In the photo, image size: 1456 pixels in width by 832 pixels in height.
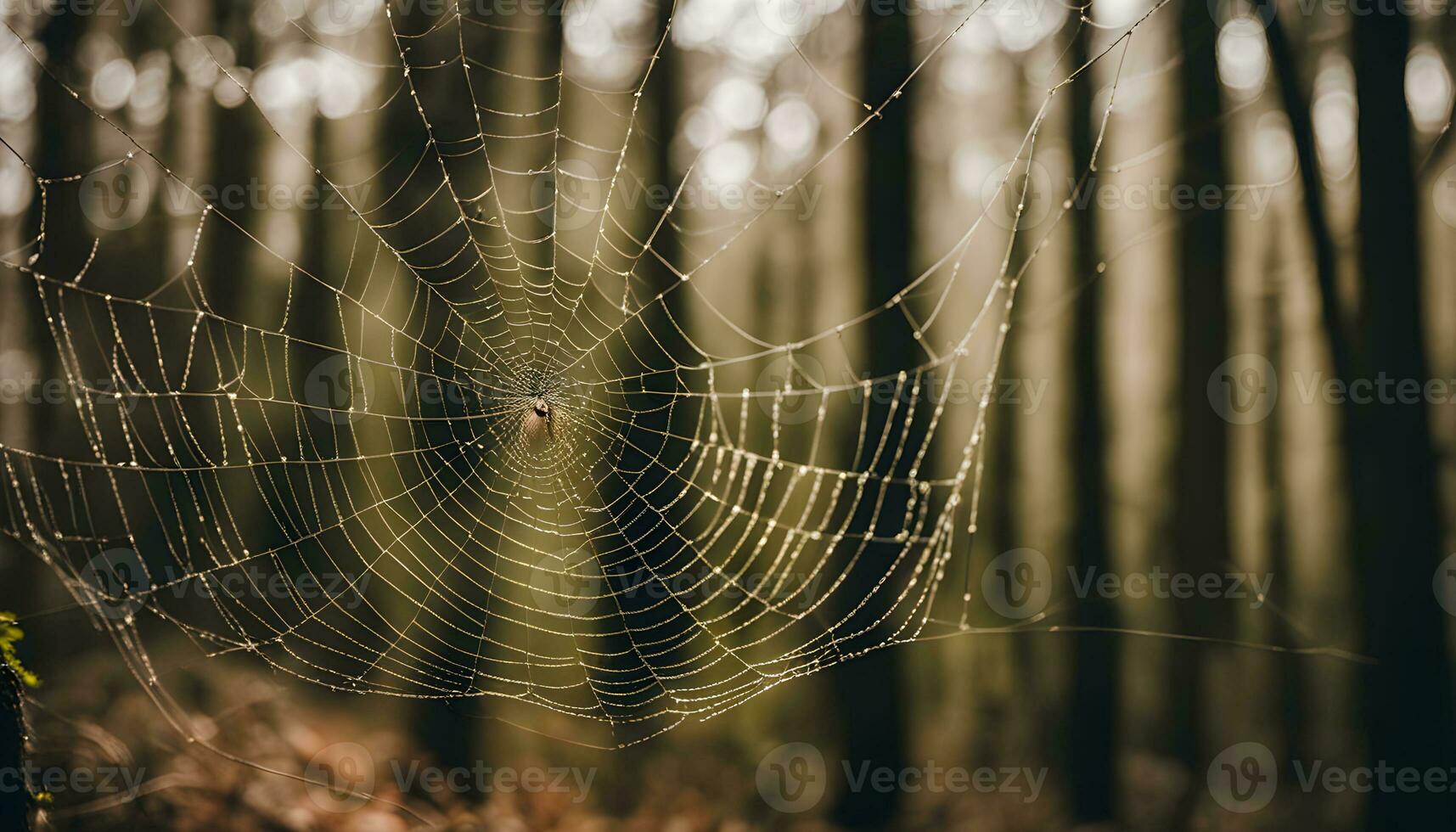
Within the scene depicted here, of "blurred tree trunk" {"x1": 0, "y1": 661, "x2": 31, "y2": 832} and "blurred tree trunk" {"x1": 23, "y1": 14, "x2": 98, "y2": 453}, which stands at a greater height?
"blurred tree trunk" {"x1": 23, "y1": 14, "x2": 98, "y2": 453}

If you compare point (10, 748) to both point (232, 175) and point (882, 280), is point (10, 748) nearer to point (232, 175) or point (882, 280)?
point (232, 175)

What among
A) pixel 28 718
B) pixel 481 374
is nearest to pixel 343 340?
pixel 481 374

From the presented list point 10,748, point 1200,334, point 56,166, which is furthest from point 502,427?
point 1200,334

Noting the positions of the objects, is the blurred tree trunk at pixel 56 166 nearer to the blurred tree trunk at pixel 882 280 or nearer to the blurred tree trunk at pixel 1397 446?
the blurred tree trunk at pixel 882 280

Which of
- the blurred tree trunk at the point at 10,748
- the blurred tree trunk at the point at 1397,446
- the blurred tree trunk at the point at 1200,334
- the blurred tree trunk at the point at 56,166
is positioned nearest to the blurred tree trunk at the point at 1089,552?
the blurred tree trunk at the point at 1200,334

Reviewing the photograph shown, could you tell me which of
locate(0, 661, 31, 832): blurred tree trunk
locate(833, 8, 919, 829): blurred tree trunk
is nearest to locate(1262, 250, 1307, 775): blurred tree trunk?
locate(833, 8, 919, 829): blurred tree trunk

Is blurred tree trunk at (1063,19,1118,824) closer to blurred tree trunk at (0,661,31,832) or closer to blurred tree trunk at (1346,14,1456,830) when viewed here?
blurred tree trunk at (1346,14,1456,830)

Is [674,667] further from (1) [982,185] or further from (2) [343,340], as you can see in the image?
(1) [982,185]
